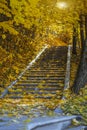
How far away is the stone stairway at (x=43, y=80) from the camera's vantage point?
13931 millimetres

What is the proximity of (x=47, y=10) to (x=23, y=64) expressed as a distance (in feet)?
14.8

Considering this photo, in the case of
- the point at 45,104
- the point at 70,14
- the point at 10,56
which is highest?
the point at 70,14

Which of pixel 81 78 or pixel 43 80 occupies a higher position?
pixel 81 78

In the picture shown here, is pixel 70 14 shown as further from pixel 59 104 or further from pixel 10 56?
pixel 59 104

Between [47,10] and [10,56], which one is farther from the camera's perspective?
[47,10]

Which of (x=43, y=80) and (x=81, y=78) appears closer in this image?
(x=81, y=78)

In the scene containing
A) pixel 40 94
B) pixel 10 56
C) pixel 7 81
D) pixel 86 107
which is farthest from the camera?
pixel 10 56

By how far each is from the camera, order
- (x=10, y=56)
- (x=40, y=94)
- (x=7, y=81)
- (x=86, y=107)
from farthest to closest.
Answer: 1. (x=10, y=56)
2. (x=7, y=81)
3. (x=40, y=94)
4. (x=86, y=107)

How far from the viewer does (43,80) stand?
16.1 m

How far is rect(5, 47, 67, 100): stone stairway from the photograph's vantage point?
13931mm

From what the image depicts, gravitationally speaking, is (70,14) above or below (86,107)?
above

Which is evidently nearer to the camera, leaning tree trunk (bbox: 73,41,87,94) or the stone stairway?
leaning tree trunk (bbox: 73,41,87,94)

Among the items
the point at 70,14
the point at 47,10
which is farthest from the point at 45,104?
the point at 47,10

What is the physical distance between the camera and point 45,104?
39.4 ft
